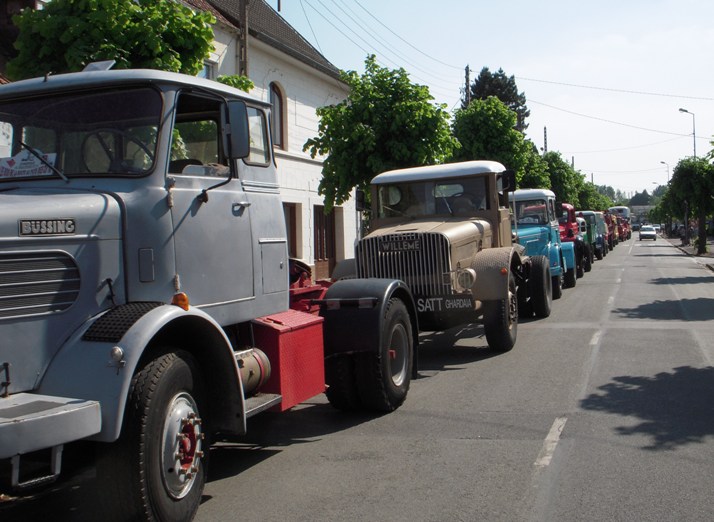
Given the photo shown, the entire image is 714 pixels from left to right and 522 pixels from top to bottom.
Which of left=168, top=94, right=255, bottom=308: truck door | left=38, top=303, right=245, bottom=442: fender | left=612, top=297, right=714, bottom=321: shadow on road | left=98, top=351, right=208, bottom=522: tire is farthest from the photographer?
left=612, top=297, right=714, bottom=321: shadow on road

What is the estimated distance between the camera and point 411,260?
405 inches

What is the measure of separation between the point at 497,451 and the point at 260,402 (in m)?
1.91

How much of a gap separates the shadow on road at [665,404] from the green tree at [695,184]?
29425 mm

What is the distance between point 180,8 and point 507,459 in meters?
6.19

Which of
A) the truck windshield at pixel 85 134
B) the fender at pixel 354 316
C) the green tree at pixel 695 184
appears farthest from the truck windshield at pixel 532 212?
the green tree at pixel 695 184

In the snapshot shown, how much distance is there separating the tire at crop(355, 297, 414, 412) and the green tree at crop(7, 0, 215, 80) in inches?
150

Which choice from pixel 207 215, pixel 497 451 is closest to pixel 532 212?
pixel 497 451

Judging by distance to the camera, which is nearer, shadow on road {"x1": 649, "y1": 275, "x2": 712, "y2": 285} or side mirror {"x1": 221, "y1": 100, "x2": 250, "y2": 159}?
side mirror {"x1": 221, "y1": 100, "x2": 250, "y2": 159}

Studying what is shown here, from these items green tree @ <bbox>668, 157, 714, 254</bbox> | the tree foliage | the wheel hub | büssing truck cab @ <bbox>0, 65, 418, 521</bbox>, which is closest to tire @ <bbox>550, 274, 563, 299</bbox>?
the tree foliage

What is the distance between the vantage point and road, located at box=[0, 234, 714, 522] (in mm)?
4902

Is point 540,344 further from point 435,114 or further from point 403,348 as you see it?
point 435,114

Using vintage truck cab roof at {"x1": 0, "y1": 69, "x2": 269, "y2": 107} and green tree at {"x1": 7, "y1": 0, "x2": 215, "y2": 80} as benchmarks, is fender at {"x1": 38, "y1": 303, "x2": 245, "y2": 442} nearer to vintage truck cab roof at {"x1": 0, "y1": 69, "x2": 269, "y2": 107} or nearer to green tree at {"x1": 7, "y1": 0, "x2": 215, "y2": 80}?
vintage truck cab roof at {"x1": 0, "y1": 69, "x2": 269, "y2": 107}

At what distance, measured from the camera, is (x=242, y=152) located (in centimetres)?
513

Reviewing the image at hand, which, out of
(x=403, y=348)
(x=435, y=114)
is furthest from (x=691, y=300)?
(x=403, y=348)
